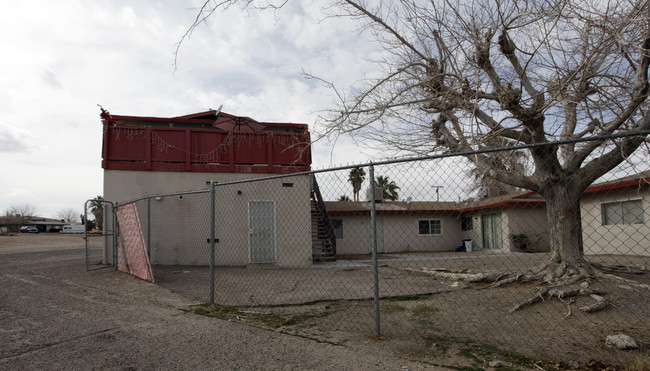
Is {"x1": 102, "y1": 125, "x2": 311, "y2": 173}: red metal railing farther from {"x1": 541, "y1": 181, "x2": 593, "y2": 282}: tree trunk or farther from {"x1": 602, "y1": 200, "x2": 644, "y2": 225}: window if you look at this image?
{"x1": 602, "y1": 200, "x2": 644, "y2": 225}: window

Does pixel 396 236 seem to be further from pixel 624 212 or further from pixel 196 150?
pixel 196 150

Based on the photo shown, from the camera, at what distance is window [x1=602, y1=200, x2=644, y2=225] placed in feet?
44.8

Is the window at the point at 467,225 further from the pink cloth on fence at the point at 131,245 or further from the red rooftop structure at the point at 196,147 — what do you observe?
the pink cloth on fence at the point at 131,245

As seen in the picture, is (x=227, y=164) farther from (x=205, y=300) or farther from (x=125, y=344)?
(x=125, y=344)

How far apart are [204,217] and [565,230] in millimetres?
9143

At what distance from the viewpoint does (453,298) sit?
270 inches

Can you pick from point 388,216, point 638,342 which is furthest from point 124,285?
point 388,216

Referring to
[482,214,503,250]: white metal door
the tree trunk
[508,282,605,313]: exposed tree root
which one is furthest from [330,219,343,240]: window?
[508,282,605,313]: exposed tree root

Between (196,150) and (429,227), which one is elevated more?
(196,150)

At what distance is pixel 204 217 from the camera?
11.8 m

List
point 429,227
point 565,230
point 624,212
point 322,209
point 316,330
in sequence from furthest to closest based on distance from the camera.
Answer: point 429,227
point 322,209
point 624,212
point 565,230
point 316,330

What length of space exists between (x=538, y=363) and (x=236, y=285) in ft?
19.7

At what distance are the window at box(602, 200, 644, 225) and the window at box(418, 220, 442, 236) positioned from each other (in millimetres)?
9714

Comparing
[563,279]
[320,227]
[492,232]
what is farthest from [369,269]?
[492,232]
